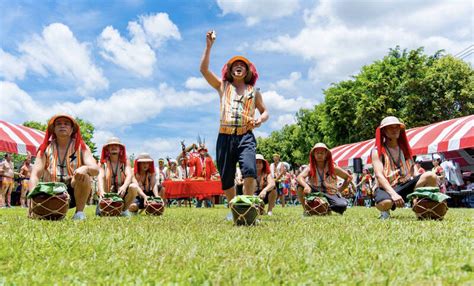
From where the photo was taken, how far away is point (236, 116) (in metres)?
6.12

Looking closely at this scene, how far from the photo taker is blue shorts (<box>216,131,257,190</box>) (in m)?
5.96

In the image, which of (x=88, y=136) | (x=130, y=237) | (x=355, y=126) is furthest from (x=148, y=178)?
(x=88, y=136)

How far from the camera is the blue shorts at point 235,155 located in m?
5.96

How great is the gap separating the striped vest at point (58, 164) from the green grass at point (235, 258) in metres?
2.43

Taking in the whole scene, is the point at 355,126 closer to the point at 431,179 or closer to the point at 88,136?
the point at 431,179

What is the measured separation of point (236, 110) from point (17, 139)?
45.1ft

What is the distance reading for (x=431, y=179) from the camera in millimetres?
6688

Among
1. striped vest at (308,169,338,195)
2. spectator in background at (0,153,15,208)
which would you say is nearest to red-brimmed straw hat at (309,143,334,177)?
striped vest at (308,169,338,195)

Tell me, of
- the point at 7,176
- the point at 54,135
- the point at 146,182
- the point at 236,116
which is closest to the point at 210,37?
the point at 236,116

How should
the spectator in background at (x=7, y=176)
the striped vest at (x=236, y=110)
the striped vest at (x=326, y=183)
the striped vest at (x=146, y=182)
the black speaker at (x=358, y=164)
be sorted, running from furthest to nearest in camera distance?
the black speaker at (x=358, y=164) → the spectator in background at (x=7, y=176) → the striped vest at (x=146, y=182) → the striped vest at (x=326, y=183) → the striped vest at (x=236, y=110)

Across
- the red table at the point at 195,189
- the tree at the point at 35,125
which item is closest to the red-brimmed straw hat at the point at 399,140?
the red table at the point at 195,189

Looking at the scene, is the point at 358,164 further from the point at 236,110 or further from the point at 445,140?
the point at 236,110

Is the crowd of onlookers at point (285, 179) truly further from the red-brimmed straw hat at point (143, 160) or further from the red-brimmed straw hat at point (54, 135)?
the red-brimmed straw hat at point (54, 135)

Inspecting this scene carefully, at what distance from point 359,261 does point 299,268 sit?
409 millimetres
